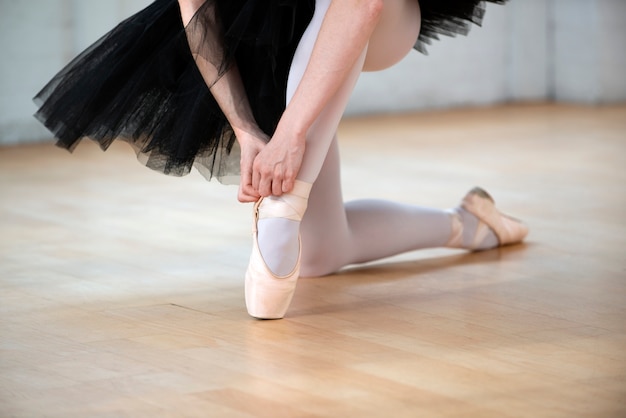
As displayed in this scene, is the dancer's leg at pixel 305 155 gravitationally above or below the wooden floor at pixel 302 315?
above

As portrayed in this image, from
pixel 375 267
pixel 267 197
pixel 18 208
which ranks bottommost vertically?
pixel 18 208

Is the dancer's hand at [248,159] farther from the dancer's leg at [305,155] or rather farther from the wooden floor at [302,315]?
the wooden floor at [302,315]

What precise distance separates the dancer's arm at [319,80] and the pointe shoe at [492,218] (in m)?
0.56

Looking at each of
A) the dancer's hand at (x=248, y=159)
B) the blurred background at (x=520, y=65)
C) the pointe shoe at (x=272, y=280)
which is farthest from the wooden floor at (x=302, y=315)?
the blurred background at (x=520, y=65)

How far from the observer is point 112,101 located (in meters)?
1.74

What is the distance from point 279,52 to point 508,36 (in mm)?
3622

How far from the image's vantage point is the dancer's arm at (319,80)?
1506 mm

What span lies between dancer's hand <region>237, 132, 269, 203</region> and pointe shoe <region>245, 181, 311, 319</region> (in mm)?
20

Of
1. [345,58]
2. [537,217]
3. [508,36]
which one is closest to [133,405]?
[345,58]

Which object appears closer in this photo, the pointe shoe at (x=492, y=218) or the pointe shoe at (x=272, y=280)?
the pointe shoe at (x=272, y=280)

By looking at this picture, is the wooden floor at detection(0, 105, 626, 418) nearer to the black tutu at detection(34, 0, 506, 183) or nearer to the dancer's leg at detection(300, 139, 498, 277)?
the dancer's leg at detection(300, 139, 498, 277)

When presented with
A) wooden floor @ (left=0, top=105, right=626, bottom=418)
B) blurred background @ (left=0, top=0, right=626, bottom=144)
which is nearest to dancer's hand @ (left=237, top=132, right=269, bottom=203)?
wooden floor @ (left=0, top=105, right=626, bottom=418)

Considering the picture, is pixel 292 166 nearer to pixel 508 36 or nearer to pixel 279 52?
pixel 279 52

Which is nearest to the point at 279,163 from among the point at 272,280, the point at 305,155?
the point at 305,155
